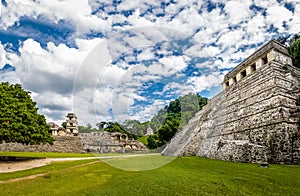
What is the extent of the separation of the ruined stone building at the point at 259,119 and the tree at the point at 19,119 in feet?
46.6

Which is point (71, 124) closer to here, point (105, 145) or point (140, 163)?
point (105, 145)

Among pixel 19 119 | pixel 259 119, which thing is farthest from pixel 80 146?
pixel 259 119

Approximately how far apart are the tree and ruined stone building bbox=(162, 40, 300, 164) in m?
14.2

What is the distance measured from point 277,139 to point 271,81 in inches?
231

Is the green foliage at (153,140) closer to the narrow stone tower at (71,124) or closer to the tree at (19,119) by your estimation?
the tree at (19,119)

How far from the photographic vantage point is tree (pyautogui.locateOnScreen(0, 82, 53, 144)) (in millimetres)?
14734

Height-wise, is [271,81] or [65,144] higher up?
[271,81]

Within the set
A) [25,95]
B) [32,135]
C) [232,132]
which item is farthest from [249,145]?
[25,95]

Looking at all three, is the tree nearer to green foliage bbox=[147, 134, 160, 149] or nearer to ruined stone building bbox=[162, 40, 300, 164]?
green foliage bbox=[147, 134, 160, 149]

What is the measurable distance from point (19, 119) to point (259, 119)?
61.6 ft

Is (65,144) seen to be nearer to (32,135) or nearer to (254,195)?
(32,135)

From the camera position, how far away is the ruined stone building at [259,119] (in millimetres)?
11906

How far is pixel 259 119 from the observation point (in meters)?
14.6

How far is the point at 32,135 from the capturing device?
628 inches
